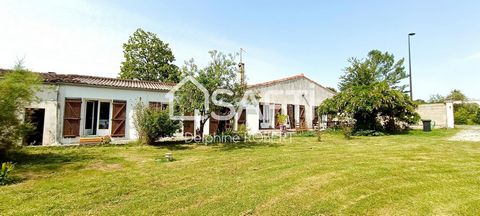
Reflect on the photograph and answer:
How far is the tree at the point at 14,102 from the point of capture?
24.7 feet

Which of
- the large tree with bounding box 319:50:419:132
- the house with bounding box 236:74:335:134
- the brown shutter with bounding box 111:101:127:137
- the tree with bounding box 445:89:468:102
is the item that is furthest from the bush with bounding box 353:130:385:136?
the tree with bounding box 445:89:468:102

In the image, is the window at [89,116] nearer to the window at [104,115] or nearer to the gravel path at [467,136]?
the window at [104,115]

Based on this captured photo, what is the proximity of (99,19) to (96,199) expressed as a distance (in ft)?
29.4

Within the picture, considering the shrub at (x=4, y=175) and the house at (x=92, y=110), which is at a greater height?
the house at (x=92, y=110)

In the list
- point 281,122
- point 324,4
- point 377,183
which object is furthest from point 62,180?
point 281,122

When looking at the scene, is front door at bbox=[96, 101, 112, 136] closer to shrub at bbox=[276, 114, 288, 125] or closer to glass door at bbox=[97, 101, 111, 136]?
glass door at bbox=[97, 101, 111, 136]

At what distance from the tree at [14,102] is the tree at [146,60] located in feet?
76.9

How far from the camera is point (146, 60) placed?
31672 millimetres

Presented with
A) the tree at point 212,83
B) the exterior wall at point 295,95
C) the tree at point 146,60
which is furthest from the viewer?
the tree at point 146,60

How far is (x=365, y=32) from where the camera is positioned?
1566 centimetres

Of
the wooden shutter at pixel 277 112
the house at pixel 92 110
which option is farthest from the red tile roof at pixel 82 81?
the wooden shutter at pixel 277 112

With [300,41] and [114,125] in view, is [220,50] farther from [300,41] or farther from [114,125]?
[300,41]

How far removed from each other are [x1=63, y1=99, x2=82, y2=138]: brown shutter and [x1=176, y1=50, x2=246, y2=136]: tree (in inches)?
210

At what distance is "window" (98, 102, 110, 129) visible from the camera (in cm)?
1340
